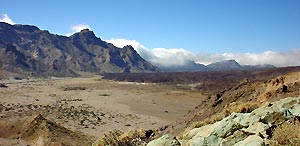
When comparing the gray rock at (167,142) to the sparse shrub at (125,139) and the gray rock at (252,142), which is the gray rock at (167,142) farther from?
the sparse shrub at (125,139)

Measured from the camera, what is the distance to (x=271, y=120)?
10344mm

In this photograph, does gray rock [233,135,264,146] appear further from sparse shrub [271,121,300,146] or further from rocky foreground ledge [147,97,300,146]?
sparse shrub [271,121,300,146]

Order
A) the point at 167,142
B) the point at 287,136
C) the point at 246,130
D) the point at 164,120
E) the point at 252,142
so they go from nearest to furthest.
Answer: the point at 287,136 → the point at 252,142 → the point at 246,130 → the point at 167,142 → the point at 164,120

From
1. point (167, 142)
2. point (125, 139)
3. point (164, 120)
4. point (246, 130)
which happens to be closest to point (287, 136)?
point (246, 130)

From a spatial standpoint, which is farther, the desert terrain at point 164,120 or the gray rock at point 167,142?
the desert terrain at point 164,120

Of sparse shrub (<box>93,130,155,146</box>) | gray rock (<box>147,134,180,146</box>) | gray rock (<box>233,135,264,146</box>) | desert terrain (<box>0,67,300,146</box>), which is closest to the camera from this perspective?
gray rock (<box>233,135,264,146</box>)

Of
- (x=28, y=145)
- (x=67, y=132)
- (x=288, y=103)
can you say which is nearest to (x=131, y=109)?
(x=67, y=132)

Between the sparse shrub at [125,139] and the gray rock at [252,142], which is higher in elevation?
the gray rock at [252,142]

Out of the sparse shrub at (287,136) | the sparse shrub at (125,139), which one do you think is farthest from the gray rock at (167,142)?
the sparse shrub at (287,136)

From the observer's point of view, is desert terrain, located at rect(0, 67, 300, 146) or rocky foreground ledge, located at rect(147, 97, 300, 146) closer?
rocky foreground ledge, located at rect(147, 97, 300, 146)

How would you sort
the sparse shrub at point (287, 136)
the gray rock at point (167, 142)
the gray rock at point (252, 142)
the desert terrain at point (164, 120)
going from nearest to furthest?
1. the sparse shrub at point (287, 136)
2. the gray rock at point (252, 142)
3. the gray rock at point (167, 142)
4. the desert terrain at point (164, 120)

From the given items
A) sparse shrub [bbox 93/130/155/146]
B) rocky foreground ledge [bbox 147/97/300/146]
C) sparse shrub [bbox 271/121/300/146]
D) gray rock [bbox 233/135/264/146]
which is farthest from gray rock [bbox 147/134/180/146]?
sparse shrub [bbox 271/121/300/146]

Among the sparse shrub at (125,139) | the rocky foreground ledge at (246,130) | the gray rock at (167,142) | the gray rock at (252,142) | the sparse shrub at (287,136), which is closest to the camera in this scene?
the sparse shrub at (287,136)

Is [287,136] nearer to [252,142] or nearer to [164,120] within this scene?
[252,142]
